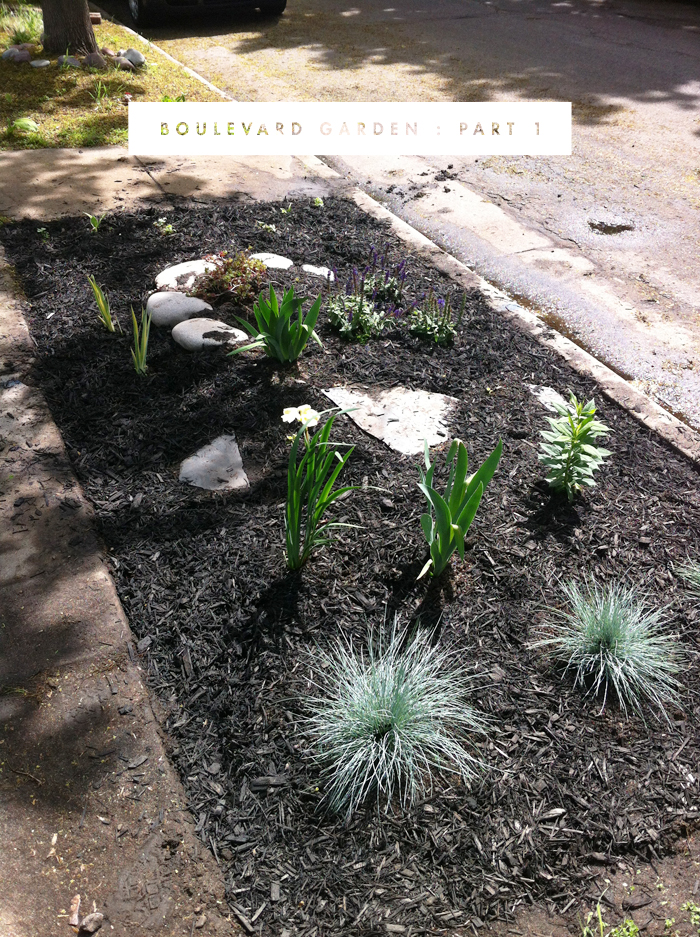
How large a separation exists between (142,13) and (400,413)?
29.6ft

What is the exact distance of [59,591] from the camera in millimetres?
2646

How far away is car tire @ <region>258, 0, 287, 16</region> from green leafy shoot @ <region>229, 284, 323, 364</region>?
8.82 metres

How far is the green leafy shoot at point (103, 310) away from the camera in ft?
12.2

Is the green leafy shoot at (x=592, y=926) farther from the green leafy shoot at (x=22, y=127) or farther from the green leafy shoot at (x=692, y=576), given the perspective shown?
the green leafy shoot at (x=22, y=127)

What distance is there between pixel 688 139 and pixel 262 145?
393 centimetres

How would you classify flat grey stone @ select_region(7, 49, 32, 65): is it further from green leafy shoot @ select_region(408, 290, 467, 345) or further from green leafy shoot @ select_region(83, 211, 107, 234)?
green leafy shoot @ select_region(408, 290, 467, 345)

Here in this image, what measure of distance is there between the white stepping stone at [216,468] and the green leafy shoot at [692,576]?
5.69ft

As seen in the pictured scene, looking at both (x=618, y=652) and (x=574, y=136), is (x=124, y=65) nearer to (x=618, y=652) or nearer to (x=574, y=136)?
(x=574, y=136)

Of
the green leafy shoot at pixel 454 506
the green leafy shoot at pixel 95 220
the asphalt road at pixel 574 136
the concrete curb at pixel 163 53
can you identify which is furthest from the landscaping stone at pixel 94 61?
the green leafy shoot at pixel 454 506

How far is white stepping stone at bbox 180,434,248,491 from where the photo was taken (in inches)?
123

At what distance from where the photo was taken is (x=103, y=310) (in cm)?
381

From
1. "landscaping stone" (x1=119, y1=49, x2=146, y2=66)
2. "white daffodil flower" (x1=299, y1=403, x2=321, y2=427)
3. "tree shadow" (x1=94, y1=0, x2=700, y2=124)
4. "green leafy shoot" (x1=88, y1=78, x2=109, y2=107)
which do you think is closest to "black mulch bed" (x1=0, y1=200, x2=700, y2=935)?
"white daffodil flower" (x1=299, y1=403, x2=321, y2=427)

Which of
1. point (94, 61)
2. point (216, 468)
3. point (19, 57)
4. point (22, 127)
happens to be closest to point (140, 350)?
point (216, 468)

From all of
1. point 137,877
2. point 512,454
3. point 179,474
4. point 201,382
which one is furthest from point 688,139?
point 137,877
